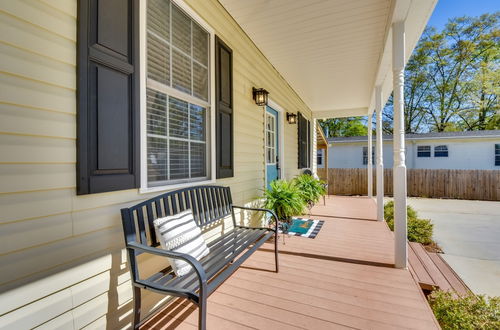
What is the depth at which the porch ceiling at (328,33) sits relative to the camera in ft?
8.79

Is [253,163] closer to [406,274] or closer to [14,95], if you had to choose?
[406,274]

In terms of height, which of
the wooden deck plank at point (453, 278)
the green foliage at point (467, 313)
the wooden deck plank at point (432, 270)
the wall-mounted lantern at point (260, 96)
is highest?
the wall-mounted lantern at point (260, 96)

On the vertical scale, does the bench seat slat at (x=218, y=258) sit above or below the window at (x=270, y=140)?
below

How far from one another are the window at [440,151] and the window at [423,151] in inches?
12.7

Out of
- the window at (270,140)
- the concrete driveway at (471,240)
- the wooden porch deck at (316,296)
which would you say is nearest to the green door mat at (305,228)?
the wooden porch deck at (316,296)

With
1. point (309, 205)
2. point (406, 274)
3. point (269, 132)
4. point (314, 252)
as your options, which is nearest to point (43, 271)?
point (314, 252)

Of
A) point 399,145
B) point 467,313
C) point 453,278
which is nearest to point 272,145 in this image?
point 399,145

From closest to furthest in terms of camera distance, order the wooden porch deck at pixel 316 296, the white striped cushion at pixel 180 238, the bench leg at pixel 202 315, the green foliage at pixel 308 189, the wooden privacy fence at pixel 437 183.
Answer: the bench leg at pixel 202 315
the white striped cushion at pixel 180 238
the wooden porch deck at pixel 316 296
the green foliage at pixel 308 189
the wooden privacy fence at pixel 437 183

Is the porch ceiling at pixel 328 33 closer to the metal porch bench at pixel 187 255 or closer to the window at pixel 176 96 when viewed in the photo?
the window at pixel 176 96

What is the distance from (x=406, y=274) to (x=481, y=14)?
21716 mm

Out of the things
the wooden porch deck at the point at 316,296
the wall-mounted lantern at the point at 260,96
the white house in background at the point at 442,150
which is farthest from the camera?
the white house in background at the point at 442,150

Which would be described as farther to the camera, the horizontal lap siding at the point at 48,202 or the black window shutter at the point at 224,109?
the black window shutter at the point at 224,109

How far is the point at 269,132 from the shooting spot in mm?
4707

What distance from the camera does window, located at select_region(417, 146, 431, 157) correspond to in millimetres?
13740
